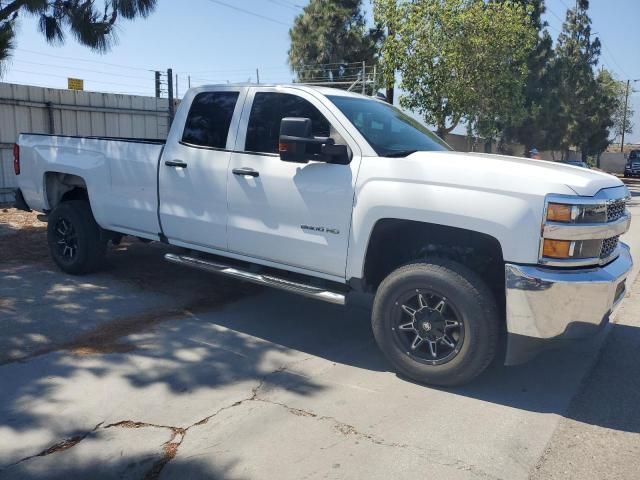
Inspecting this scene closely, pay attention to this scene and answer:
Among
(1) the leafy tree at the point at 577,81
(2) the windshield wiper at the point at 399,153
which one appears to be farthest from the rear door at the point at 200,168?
(1) the leafy tree at the point at 577,81

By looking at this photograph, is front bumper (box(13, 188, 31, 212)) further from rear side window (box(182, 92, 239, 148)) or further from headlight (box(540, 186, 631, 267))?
headlight (box(540, 186, 631, 267))

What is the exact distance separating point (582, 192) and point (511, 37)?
16.9 m

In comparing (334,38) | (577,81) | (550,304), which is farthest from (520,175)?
(577,81)

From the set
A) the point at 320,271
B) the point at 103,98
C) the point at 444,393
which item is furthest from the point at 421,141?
the point at 103,98

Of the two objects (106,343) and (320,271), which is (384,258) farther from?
(106,343)

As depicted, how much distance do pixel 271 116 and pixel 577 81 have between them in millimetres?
37865

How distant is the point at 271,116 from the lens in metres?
5.17

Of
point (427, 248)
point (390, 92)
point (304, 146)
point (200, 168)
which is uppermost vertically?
point (390, 92)

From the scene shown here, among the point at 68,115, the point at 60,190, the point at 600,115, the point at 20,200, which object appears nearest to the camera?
the point at 60,190

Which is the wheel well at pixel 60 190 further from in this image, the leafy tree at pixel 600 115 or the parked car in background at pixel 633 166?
the parked car in background at pixel 633 166

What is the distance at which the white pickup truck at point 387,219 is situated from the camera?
3.80 m

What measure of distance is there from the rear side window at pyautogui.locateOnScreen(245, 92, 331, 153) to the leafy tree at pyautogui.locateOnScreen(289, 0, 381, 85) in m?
25.9

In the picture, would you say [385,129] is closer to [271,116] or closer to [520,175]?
[271,116]

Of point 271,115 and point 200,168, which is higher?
point 271,115
